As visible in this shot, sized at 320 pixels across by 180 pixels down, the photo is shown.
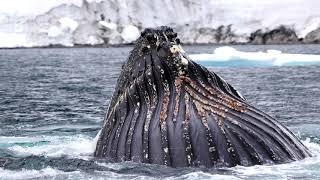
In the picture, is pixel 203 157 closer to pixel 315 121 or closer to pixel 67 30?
pixel 315 121

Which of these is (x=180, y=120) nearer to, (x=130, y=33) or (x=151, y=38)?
(x=151, y=38)

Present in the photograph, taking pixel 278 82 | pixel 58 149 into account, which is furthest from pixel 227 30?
pixel 58 149

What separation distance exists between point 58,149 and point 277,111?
6442 millimetres

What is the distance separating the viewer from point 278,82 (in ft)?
74.7

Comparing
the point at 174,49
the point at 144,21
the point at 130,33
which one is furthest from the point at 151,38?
the point at 144,21

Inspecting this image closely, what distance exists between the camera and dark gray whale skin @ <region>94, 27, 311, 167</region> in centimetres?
604

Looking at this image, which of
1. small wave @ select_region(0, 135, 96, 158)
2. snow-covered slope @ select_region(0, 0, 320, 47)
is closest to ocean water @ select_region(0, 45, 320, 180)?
small wave @ select_region(0, 135, 96, 158)

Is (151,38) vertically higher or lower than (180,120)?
higher

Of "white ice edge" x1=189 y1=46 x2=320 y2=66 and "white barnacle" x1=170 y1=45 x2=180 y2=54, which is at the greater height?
"white ice edge" x1=189 y1=46 x2=320 y2=66

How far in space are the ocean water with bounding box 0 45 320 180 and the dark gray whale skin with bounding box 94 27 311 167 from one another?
109 millimetres

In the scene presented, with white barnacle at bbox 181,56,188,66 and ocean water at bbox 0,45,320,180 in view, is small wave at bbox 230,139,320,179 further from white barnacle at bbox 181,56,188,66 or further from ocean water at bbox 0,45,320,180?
white barnacle at bbox 181,56,188,66

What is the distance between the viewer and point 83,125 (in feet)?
41.2

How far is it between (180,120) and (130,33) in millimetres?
57976

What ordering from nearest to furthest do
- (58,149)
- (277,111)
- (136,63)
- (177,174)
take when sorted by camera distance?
(177,174), (136,63), (58,149), (277,111)
